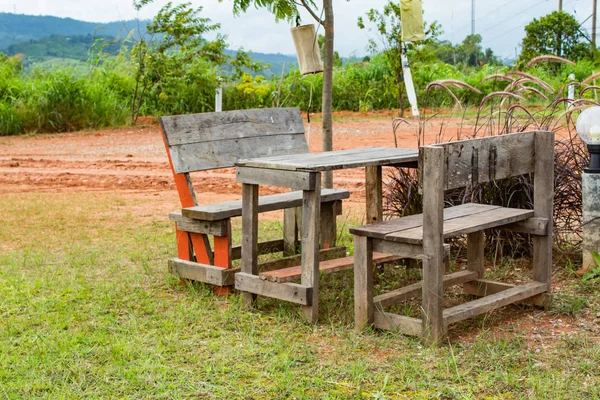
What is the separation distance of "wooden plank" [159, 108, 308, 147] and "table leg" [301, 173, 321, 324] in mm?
1243

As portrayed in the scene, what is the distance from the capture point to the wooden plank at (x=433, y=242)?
3.89m

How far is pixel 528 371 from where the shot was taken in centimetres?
374

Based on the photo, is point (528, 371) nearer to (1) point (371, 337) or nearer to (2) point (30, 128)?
(1) point (371, 337)

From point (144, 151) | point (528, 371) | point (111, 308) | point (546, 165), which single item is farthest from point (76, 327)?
point (144, 151)

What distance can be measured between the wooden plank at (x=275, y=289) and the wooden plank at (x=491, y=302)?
0.77 meters

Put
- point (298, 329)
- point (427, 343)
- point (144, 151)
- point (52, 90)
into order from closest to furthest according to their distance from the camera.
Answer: point (427, 343) < point (298, 329) < point (144, 151) < point (52, 90)

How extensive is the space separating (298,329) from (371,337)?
44cm

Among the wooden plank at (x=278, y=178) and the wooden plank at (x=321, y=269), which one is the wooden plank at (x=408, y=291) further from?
the wooden plank at (x=278, y=178)

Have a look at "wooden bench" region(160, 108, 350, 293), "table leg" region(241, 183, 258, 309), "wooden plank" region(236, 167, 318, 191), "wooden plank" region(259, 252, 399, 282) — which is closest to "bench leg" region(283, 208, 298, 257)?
"wooden bench" region(160, 108, 350, 293)

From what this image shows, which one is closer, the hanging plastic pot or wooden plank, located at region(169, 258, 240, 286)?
wooden plank, located at region(169, 258, 240, 286)

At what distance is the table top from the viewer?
438cm

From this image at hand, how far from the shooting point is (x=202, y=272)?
5199 mm

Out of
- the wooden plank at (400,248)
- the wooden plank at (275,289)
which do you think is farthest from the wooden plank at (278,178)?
the wooden plank at (275,289)

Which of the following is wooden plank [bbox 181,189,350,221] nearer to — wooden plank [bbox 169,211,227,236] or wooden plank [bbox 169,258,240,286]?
wooden plank [bbox 169,211,227,236]
